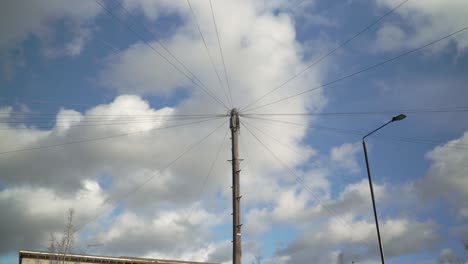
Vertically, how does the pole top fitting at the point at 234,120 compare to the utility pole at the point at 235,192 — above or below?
above

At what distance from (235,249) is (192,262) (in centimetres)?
2929

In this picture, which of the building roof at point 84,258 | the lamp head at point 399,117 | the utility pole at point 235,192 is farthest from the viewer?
the building roof at point 84,258

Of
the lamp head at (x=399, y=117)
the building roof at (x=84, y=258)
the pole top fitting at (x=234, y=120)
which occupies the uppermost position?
the lamp head at (x=399, y=117)

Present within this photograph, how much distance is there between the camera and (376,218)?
20.4 meters

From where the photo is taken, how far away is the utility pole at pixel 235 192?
1442 cm

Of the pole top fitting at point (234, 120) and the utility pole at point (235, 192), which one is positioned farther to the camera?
the pole top fitting at point (234, 120)

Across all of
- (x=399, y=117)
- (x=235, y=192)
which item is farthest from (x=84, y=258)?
(x=399, y=117)

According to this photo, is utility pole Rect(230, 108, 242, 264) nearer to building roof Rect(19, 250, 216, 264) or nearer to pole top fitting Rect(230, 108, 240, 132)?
pole top fitting Rect(230, 108, 240, 132)

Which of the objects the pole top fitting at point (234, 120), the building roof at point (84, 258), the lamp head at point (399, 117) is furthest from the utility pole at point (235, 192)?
the building roof at point (84, 258)

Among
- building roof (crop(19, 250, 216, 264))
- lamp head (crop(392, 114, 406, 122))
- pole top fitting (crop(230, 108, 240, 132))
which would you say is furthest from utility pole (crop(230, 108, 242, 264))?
building roof (crop(19, 250, 216, 264))

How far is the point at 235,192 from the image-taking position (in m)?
15.5

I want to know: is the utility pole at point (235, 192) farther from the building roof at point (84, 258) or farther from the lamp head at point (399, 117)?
the building roof at point (84, 258)

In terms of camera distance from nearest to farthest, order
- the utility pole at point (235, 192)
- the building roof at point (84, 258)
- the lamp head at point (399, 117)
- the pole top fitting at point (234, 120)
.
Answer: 1. the utility pole at point (235, 192)
2. the pole top fitting at point (234, 120)
3. the lamp head at point (399, 117)
4. the building roof at point (84, 258)

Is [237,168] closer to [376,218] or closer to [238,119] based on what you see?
[238,119]
